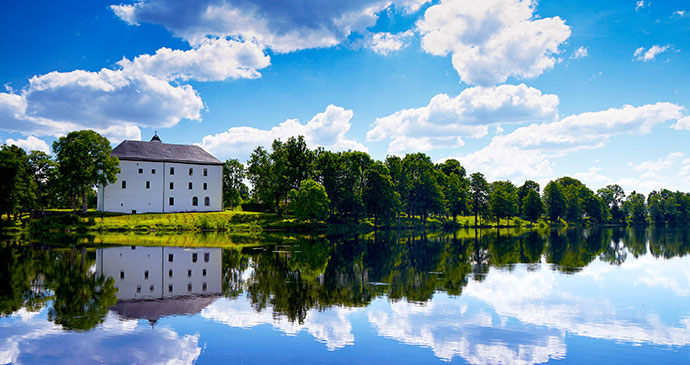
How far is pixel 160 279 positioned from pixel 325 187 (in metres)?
57.5

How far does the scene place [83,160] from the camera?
64.4 m

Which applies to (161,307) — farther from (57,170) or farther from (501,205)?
(501,205)

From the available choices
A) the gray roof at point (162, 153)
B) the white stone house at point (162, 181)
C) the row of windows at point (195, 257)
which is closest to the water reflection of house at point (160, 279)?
the row of windows at point (195, 257)

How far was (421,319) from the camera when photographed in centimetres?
1392

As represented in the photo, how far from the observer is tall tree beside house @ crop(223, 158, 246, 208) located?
97512 millimetres

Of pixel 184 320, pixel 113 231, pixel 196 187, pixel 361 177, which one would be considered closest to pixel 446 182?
pixel 361 177

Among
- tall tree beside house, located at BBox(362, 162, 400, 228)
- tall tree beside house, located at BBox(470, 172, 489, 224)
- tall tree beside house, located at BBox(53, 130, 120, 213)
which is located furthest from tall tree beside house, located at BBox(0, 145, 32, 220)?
tall tree beside house, located at BBox(470, 172, 489, 224)

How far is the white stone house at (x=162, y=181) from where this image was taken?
73.3 m

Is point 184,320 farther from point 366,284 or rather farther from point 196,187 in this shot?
point 196,187

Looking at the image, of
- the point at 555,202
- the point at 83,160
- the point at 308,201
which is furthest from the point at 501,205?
the point at 83,160

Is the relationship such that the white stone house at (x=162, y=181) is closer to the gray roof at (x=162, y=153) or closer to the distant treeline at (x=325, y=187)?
the gray roof at (x=162, y=153)

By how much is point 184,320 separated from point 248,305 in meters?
2.40

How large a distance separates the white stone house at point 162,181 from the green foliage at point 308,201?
21.9 meters

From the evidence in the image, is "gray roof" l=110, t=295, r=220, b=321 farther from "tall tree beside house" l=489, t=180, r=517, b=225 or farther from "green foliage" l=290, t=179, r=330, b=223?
"tall tree beside house" l=489, t=180, r=517, b=225
